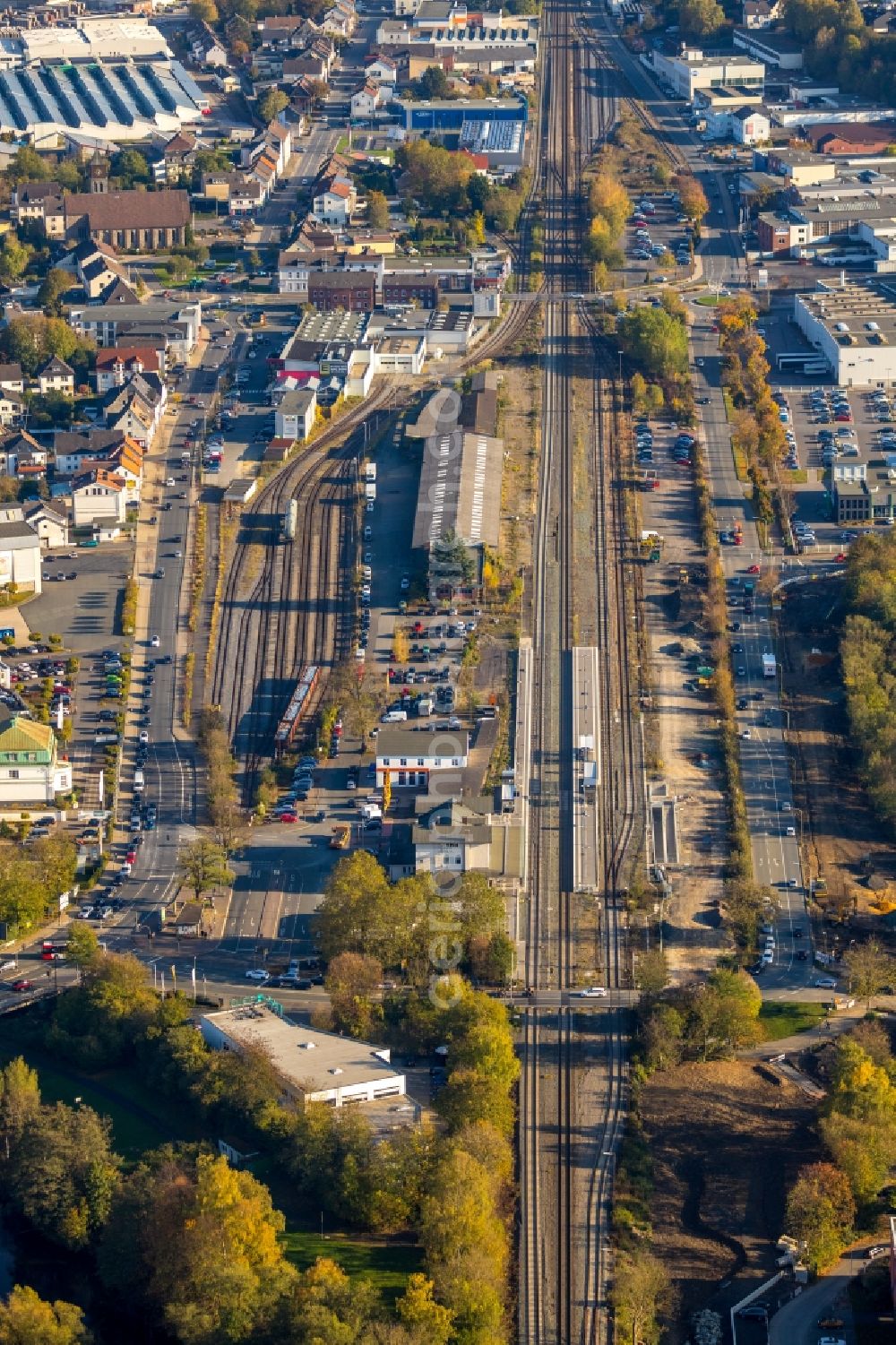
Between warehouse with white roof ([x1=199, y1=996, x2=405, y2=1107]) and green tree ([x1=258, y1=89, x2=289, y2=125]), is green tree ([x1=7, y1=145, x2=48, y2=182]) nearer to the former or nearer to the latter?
green tree ([x1=258, y1=89, x2=289, y2=125])

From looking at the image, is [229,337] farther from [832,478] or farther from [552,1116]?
[552,1116]

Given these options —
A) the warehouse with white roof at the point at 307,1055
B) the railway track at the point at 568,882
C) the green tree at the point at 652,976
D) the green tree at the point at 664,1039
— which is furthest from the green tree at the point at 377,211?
the green tree at the point at 664,1039

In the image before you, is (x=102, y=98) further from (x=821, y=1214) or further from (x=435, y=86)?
(x=821, y=1214)

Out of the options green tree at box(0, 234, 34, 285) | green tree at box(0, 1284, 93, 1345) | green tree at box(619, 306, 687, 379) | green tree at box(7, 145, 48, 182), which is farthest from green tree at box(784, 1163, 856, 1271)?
green tree at box(7, 145, 48, 182)

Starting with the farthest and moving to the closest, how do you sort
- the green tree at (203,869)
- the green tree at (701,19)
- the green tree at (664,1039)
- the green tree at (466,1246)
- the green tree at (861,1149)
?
1. the green tree at (701,19)
2. the green tree at (203,869)
3. the green tree at (664,1039)
4. the green tree at (861,1149)
5. the green tree at (466,1246)

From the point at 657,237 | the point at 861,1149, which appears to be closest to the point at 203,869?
the point at 861,1149

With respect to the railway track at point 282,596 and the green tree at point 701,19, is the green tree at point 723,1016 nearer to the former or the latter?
the railway track at point 282,596
